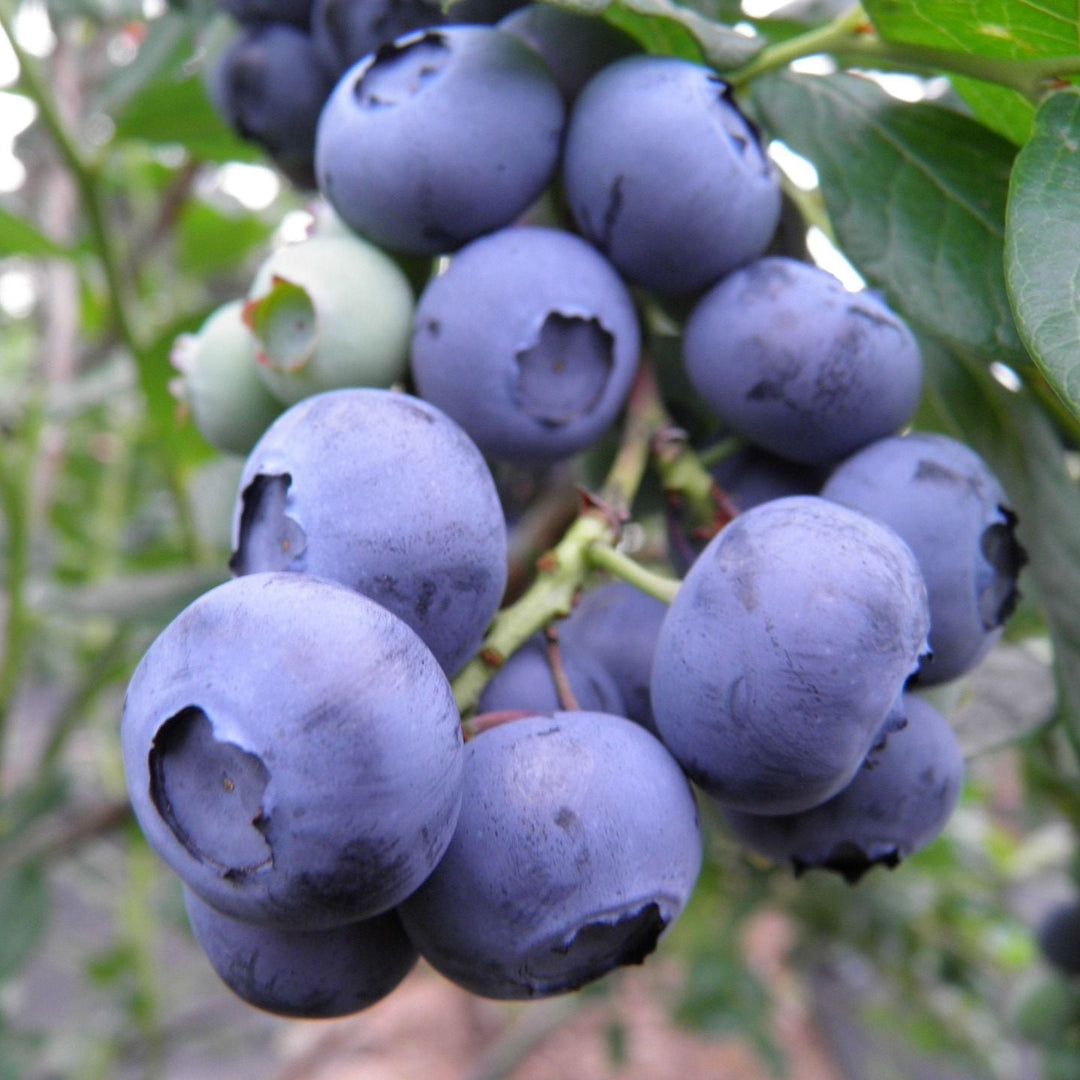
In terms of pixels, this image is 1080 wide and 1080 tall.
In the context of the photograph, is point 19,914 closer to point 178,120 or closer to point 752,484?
point 178,120

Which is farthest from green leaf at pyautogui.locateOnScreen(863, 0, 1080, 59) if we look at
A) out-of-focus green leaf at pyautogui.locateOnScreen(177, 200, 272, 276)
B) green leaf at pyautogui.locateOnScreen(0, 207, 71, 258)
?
out-of-focus green leaf at pyautogui.locateOnScreen(177, 200, 272, 276)

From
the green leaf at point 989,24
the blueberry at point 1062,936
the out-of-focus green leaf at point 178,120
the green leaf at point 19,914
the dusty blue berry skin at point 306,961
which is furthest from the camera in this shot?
the blueberry at point 1062,936

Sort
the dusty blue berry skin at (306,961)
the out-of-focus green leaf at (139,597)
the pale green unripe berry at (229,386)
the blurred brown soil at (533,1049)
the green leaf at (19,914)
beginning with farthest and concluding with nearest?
1. the blurred brown soil at (533,1049)
2. the green leaf at (19,914)
3. the out-of-focus green leaf at (139,597)
4. the pale green unripe berry at (229,386)
5. the dusty blue berry skin at (306,961)

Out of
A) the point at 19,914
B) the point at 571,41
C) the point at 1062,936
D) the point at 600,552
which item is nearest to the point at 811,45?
the point at 571,41

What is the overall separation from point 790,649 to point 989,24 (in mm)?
397

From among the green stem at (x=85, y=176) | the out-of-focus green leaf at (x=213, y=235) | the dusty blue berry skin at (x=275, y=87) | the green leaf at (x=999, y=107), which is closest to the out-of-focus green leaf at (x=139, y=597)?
the green stem at (x=85, y=176)

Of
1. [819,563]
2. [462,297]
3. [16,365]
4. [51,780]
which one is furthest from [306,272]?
[16,365]

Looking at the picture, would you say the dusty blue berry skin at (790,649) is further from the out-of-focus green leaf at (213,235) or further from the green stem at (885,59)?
the out-of-focus green leaf at (213,235)

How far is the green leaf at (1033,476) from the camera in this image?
0.64m

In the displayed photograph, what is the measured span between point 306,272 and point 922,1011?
2136mm

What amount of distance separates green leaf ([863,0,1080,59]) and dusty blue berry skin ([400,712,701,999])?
447mm

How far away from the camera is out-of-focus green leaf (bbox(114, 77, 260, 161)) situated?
1.11 meters

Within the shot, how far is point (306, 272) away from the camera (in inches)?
24.4

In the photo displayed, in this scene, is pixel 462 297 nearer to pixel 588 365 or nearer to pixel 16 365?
pixel 588 365
